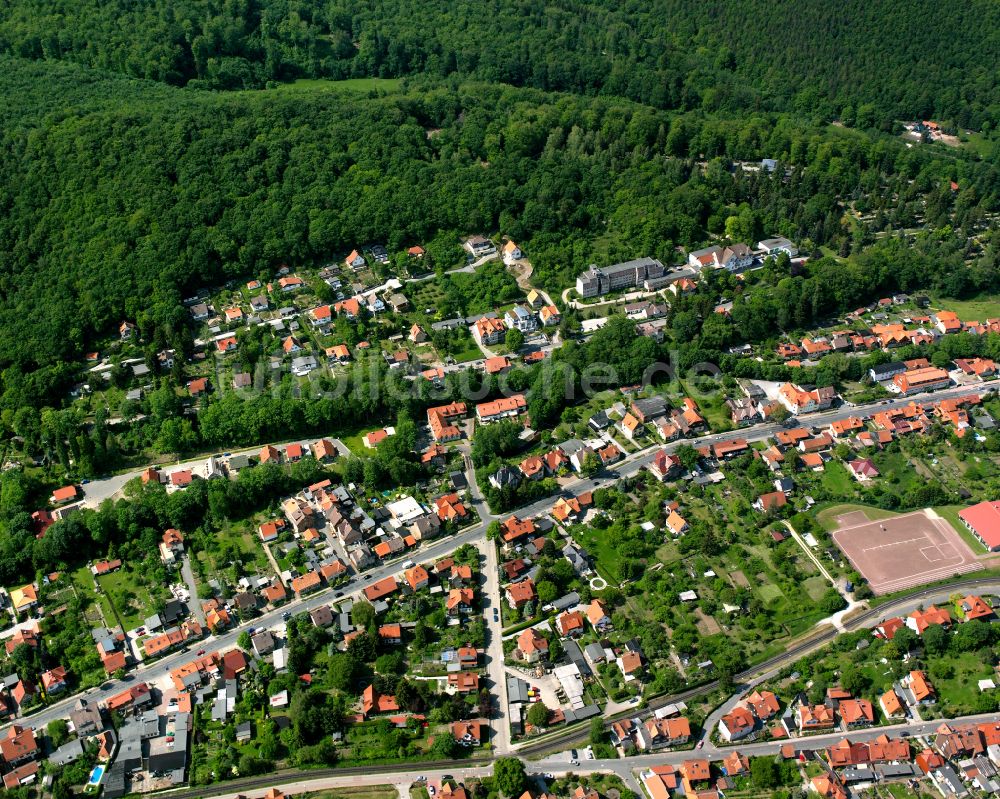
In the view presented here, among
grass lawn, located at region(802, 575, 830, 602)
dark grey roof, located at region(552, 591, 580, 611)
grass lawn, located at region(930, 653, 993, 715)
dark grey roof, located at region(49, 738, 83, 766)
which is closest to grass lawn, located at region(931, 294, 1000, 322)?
grass lawn, located at region(802, 575, 830, 602)

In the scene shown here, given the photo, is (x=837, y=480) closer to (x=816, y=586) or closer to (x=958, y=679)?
(x=816, y=586)

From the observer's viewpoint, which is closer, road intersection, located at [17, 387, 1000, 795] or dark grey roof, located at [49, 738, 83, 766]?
dark grey roof, located at [49, 738, 83, 766]

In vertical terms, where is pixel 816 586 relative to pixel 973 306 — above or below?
below

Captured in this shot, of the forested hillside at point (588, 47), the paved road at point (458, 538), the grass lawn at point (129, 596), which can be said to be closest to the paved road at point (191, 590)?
the paved road at point (458, 538)

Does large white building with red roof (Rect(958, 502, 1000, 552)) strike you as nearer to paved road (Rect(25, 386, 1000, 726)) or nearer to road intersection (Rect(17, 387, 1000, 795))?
road intersection (Rect(17, 387, 1000, 795))

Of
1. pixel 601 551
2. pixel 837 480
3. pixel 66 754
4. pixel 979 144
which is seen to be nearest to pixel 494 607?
pixel 601 551

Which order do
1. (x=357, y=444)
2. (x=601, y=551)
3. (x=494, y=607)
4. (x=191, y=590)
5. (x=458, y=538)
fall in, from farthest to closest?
1. (x=357, y=444)
2. (x=458, y=538)
3. (x=601, y=551)
4. (x=191, y=590)
5. (x=494, y=607)

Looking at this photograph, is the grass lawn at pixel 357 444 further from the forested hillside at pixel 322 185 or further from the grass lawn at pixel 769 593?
the grass lawn at pixel 769 593
